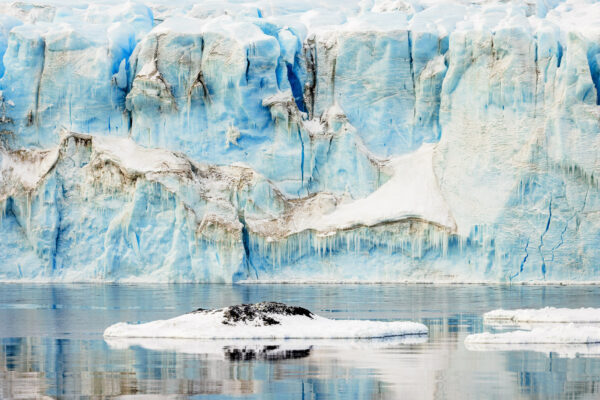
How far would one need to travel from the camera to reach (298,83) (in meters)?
43.9

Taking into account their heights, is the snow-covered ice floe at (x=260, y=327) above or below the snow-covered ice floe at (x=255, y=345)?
above

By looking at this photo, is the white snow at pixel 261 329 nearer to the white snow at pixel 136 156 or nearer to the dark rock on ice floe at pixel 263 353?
the dark rock on ice floe at pixel 263 353

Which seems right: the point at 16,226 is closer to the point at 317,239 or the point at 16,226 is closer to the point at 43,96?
the point at 43,96

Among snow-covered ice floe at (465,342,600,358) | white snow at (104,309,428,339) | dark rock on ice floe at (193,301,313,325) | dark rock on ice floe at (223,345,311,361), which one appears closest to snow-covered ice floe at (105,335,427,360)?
dark rock on ice floe at (223,345,311,361)

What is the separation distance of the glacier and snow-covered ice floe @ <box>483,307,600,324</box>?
1639cm

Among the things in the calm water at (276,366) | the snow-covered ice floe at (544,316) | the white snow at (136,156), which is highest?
the white snow at (136,156)

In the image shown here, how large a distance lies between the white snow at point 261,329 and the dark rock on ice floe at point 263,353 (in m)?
1.42

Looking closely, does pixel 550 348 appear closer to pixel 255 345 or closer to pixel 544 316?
pixel 255 345

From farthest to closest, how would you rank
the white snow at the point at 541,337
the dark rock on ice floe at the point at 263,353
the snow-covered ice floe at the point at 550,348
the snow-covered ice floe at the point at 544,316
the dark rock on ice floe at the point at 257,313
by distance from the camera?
the snow-covered ice floe at the point at 544,316, the dark rock on ice floe at the point at 257,313, the white snow at the point at 541,337, the snow-covered ice floe at the point at 550,348, the dark rock on ice floe at the point at 263,353

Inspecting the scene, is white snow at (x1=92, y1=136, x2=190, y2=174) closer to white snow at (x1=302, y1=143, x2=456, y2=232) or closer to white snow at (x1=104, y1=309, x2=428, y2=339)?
white snow at (x1=302, y1=143, x2=456, y2=232)

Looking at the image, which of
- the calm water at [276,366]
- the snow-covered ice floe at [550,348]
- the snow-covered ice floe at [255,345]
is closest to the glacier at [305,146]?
the calm water at [276,366]

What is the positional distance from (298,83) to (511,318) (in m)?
22.9

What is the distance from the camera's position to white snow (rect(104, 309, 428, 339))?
715 inches

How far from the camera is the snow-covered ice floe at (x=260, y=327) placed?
18.2 meters
